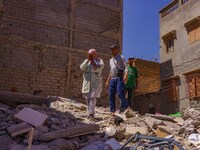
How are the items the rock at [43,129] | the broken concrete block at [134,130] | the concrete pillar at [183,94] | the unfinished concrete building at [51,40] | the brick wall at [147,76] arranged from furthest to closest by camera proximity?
the brick wall at [147,76] → the concrete pillar at [183,94] → the unfinished concrete building at [51,40] → the broken concrete block at [134,130] → the rock at [43,129]

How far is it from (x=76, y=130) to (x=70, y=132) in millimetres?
115

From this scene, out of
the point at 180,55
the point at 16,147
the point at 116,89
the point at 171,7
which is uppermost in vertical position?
the point at 171,7

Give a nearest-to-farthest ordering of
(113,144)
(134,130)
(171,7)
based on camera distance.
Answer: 1. (113,144)
2. (134,130)
3. (171,7)

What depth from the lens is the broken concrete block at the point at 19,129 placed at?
4.95m

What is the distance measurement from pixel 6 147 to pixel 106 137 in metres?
1.61

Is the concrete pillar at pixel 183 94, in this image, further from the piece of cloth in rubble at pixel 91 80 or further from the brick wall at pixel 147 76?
the piece of cloth in rubble at pixel 91 80

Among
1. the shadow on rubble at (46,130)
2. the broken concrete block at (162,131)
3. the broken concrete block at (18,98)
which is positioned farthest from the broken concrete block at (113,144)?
the broken concrete block at (18,98)

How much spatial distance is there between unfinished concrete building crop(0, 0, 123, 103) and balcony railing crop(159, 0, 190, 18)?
4.34 meters

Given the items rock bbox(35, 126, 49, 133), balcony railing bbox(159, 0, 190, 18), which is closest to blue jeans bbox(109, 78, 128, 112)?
rock bbox(35, 126, 49, 133)

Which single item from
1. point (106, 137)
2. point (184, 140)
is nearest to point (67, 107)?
point (106, 137)

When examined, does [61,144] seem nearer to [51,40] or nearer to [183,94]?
[51,40]

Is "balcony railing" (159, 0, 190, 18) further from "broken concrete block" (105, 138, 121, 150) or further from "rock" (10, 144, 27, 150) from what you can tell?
"rock" (10, 144, 27, 150)

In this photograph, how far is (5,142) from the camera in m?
4.85

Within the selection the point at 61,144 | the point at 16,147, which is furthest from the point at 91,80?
the point at 16,147
